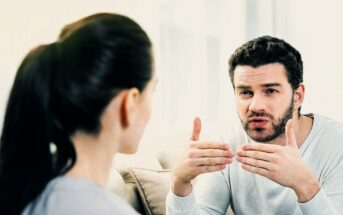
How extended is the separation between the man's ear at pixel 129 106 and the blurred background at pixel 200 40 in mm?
1605

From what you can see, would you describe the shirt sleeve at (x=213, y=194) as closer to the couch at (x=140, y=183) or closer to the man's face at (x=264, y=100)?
the man's face at (x=264, y=100)

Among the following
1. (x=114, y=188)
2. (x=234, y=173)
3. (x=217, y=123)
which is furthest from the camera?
(x=217, y=123)

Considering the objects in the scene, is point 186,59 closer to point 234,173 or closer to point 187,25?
point 187,25

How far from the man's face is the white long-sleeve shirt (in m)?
0.10

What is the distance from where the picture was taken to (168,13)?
2.98m

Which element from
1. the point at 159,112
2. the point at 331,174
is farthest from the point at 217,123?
the point at 331,174

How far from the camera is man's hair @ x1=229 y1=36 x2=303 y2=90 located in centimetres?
172

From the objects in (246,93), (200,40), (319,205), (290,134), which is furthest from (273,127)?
(200,40)

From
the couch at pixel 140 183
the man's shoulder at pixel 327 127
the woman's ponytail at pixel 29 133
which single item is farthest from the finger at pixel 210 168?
the woman's ponytail at pixel 29 133

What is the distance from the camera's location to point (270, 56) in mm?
1718

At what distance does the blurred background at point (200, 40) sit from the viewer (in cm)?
246

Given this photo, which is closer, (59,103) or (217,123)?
(59,103)

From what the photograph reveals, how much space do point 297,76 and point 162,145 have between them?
0.89 metres

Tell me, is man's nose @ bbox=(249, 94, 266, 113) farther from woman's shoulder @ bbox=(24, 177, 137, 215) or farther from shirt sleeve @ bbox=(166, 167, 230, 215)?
woman's shoulder @ bbox=(24, 177, 137, 215)
